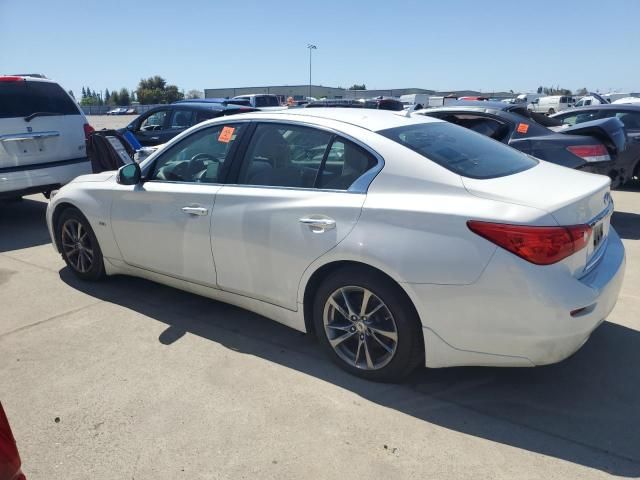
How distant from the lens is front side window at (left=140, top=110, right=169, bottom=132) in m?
10.7

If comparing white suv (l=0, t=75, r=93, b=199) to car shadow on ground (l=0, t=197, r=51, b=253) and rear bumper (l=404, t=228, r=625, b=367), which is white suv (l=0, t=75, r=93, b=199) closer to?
car shadow on ground (l=0, t=197, r=51, b=253)

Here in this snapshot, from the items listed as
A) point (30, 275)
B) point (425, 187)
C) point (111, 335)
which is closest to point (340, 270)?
point (425, 187)

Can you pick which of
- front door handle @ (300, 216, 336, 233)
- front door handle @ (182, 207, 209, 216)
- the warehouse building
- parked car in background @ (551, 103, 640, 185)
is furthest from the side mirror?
the warehouse building

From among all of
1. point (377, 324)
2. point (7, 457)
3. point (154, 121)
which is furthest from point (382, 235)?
point (154, 121)

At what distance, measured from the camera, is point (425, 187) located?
2.83 meters

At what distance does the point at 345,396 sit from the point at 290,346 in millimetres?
731

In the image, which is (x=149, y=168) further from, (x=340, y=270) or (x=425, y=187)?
(x=425, y=187)

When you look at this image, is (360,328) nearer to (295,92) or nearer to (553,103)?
(553,103)

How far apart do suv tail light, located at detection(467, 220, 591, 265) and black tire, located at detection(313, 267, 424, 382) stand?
58cm

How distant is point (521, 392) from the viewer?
3.01 metres

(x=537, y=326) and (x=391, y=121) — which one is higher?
(x=391, y=121)

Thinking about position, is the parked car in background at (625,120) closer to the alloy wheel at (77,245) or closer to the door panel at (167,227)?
the door panel at (167,227)

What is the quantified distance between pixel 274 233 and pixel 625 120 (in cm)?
801

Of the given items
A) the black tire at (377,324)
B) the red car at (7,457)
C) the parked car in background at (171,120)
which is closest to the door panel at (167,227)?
the black tire at (377,324)
